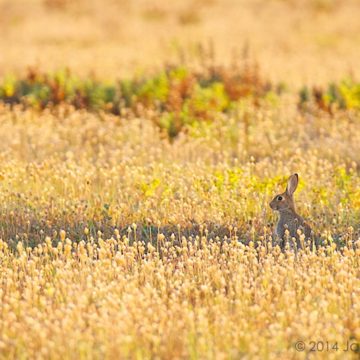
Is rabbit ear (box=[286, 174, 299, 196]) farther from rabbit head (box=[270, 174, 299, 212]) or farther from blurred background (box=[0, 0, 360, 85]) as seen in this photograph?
blurred background (box=[0, 0, 360, 85])

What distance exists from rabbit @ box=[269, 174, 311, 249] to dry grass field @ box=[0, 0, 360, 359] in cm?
15

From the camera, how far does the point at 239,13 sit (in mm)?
29328

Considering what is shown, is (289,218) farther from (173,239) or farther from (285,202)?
(173,239)

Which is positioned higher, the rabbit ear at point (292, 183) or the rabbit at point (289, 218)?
the rabbit ear at point (292, 183)

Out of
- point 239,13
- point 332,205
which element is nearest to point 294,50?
point 239,13

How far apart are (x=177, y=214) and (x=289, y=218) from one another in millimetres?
1072

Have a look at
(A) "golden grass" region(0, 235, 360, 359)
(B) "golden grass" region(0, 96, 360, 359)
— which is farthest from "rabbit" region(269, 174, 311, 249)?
(A) "golden grass" region(0, 235, 360, 359)

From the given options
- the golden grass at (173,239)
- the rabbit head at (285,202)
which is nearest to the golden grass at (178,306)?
the golden grass at (173,239)

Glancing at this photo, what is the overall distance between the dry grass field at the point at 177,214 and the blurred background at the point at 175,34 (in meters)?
0.81

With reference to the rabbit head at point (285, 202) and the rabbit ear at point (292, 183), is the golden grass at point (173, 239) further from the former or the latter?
the rabbit ear at point (292, 183)

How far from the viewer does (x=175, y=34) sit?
976 inches

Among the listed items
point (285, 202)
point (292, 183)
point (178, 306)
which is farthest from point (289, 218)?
point (178, 306)

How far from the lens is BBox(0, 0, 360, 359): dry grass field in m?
4.93

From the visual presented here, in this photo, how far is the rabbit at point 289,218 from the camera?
279 inches
